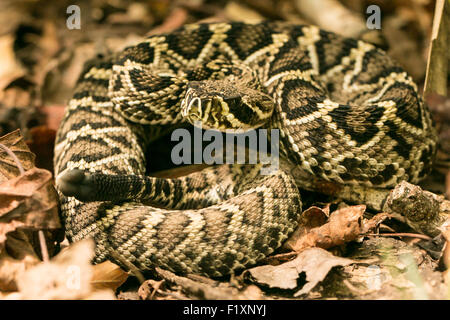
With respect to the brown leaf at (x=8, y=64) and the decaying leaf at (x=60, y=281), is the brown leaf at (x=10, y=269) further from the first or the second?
the brown leaf at (x=8, y=64)

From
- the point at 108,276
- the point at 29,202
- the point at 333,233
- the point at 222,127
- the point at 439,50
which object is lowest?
the point at 108,276

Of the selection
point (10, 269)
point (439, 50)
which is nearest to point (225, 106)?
point (10, 269)

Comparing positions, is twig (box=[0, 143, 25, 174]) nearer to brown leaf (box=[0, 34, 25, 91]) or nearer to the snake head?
the snake head

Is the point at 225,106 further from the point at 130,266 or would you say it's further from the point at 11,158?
the point at 11,158

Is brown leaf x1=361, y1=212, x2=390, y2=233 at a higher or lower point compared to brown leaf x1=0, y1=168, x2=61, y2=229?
lower

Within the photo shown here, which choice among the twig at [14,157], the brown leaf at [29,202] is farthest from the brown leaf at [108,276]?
the twig at [14,157]

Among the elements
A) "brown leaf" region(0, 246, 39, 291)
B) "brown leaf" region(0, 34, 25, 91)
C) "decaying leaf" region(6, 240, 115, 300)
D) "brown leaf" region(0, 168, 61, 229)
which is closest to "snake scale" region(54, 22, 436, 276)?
"brown leaf" region(0, 168, 61, 229)
